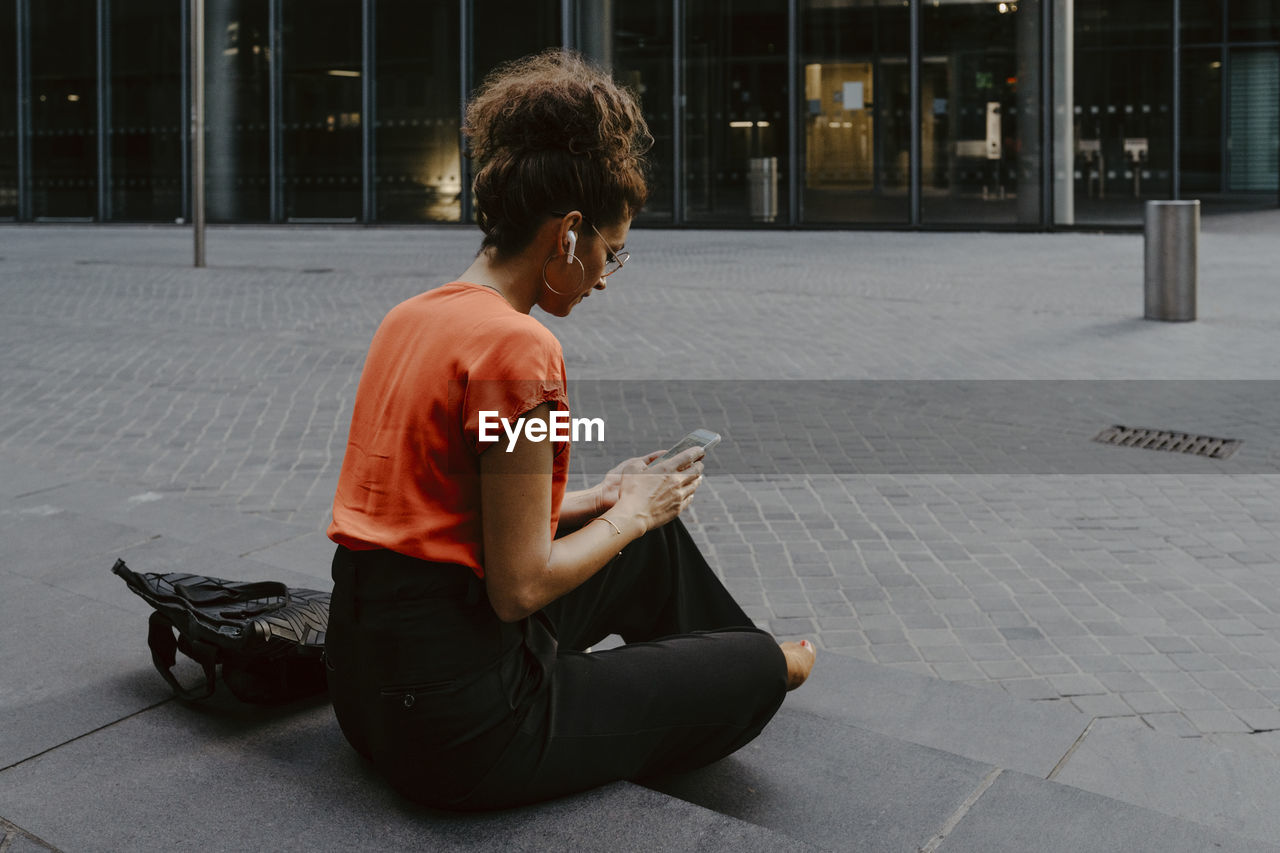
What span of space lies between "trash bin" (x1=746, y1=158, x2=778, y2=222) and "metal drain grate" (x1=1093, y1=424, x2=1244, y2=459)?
16.1 m

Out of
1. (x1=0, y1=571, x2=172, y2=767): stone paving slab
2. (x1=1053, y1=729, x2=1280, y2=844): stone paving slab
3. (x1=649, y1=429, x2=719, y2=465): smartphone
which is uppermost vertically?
(x1=649, y1=429, x2=719, y2=465): smartphone

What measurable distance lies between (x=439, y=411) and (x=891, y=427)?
5.29 metres

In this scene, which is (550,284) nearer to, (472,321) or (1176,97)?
(472,321)

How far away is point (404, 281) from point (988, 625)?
37.2 ft

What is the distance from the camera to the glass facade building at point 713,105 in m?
21.6

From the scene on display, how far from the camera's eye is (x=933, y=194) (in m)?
22.2

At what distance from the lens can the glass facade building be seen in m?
21.6

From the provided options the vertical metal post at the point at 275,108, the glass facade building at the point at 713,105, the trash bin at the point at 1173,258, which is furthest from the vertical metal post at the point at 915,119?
the vertical metal post at the point at 275,108

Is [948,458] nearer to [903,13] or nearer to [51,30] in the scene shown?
[903,13]

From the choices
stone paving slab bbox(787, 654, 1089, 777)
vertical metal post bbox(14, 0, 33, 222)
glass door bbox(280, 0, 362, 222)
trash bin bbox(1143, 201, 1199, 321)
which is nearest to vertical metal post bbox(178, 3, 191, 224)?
glass door bbox(280, 0, 362, 222)

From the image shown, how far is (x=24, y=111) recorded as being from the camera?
1111 inches

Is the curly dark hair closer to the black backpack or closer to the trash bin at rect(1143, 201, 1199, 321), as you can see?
the black backpack

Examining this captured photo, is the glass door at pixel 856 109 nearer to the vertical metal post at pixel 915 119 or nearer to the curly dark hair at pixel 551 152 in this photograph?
the vertical metal post at pixel 915 119

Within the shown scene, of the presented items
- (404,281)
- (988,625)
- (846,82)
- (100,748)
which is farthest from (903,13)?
(100,748)
